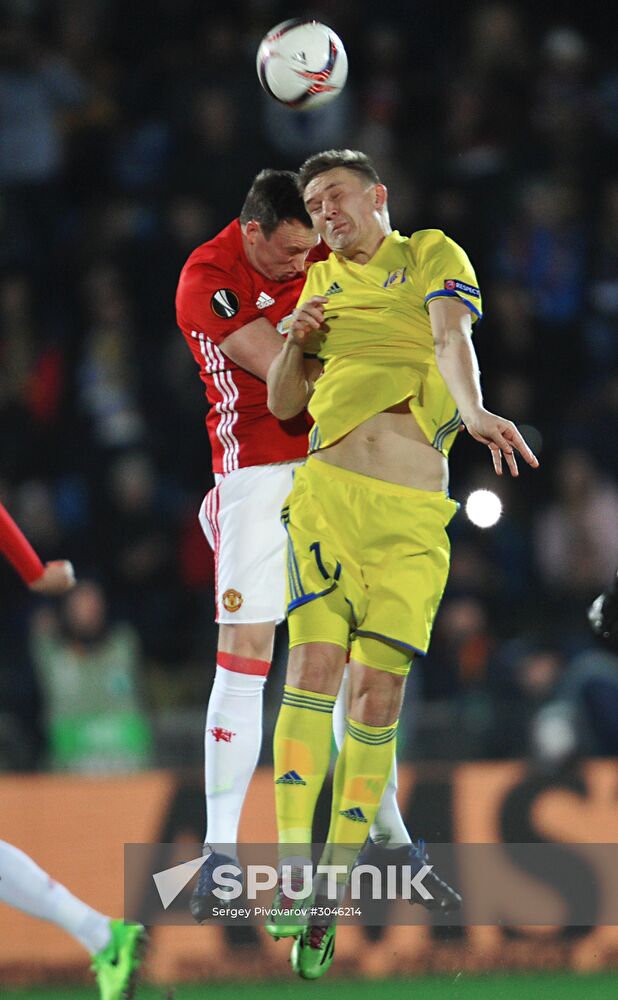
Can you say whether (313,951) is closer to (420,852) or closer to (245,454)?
(420,852)

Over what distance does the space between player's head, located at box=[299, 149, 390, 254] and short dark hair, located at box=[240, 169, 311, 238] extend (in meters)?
0.38

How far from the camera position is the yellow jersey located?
14.5ft

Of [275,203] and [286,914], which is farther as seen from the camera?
[275,203]

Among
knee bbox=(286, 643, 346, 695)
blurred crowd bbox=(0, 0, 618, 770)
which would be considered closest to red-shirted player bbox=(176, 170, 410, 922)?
knee bbox=(286, 643, 346, 695)

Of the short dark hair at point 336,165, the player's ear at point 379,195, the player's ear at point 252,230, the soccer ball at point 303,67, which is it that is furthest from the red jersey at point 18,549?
the soccer ball at point 303,67

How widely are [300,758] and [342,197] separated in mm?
1621

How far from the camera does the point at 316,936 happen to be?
425cm

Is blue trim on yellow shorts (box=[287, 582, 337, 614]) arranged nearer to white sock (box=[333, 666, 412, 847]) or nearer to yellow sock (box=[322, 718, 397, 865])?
yellow sock (box=[322, 718, 397, 865])

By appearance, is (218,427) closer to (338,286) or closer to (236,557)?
(236,557)

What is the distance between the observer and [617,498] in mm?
7867

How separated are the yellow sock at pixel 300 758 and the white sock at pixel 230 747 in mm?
561

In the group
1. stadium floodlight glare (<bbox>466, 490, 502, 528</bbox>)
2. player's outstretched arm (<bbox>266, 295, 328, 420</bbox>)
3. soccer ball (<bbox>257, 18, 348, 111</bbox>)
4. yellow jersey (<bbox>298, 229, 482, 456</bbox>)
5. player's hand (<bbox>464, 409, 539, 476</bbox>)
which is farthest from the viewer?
soccer ball (<bbox>257, 18, 348, 111</bbox>)

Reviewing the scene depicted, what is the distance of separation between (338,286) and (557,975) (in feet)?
9.49

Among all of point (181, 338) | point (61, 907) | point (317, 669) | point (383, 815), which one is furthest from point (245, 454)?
point (181, 338)
